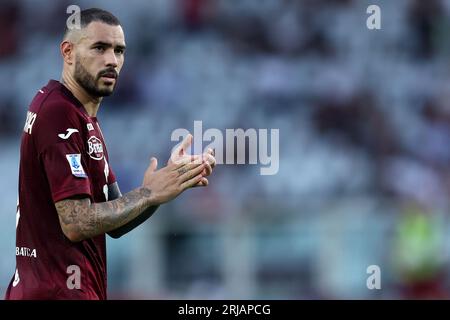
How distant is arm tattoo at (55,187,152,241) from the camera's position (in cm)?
414

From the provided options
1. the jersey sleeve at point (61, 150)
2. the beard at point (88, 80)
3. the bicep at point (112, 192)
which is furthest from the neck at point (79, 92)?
the bicep at point (112, 192)

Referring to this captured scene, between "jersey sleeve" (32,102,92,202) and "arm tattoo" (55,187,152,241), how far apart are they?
5 cm

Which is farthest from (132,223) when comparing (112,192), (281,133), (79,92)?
(281,133)

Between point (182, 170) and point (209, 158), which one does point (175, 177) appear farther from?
point (209, 158)

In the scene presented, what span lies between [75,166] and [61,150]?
0.09 m

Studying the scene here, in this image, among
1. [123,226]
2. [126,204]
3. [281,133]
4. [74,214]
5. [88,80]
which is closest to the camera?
[74,214]

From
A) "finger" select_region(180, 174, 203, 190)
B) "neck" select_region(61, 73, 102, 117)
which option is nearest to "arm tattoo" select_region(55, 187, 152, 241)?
"finger" select_region(180, 174, 203, 190)

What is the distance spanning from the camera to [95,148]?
4406mm

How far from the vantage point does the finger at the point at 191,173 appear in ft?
14.1

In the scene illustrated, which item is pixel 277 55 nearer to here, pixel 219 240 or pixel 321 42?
pixel 321 42

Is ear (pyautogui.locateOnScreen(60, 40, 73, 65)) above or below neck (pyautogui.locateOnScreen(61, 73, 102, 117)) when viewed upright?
above

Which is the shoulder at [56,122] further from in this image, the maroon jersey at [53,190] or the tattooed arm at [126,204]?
the tattooed arm at [126,204]

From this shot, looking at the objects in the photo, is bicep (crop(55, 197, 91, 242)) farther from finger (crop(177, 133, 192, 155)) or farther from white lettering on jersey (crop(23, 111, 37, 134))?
finger (crop(177, 133, 192, 155))
